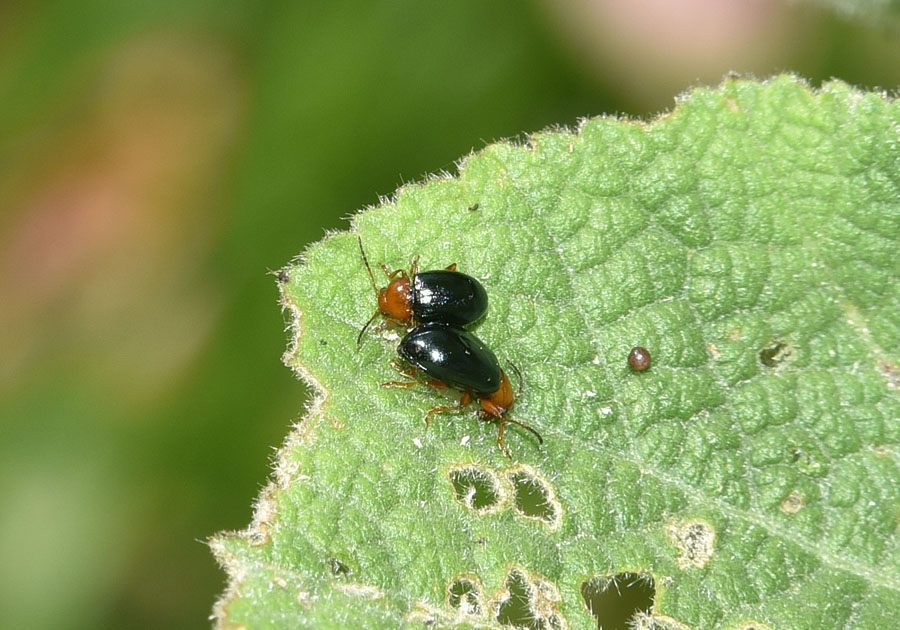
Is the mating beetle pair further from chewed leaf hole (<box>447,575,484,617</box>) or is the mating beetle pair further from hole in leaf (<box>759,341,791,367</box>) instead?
hole in leaf (<box>759,341,791,367</box>)

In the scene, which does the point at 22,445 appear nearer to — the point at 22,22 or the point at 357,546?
the point at 22,22

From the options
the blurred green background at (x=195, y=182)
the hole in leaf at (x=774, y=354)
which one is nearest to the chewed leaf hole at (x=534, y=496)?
the hole in leaf at (x=774, y=354)

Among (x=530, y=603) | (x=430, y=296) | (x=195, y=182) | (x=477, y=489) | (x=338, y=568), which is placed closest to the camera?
(x=338, y=568)

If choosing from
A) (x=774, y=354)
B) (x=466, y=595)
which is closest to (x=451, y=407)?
(x=466, y=595)

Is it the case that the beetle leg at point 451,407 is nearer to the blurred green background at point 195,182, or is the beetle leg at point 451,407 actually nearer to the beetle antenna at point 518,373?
the beetle antenna at point 518,373

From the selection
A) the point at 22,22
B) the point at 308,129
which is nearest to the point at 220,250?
the point at 308,129

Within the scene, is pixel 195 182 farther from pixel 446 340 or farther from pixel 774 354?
pixel 774 354
